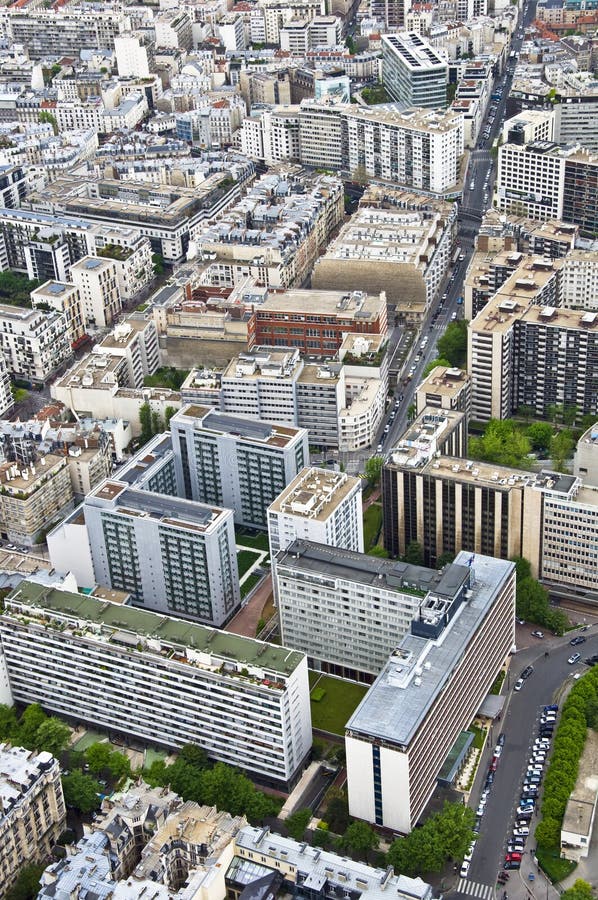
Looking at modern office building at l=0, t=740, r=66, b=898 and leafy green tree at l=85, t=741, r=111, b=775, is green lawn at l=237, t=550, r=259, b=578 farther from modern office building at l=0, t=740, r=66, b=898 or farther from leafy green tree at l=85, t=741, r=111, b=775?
modern office building at l=0, t=740, r=66, b=898

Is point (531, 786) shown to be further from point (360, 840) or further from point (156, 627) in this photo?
point (156, 627)

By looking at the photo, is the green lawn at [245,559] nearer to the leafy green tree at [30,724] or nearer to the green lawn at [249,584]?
the green lawn at [249,584]

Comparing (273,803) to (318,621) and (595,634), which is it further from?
(595,634)

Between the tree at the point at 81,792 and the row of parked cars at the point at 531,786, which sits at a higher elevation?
the tree at the point at 81,792

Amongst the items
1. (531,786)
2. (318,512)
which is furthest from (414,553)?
(531,786)

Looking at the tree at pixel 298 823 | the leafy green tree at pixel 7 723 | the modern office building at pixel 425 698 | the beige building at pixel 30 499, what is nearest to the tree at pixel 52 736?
the leafy green tree at pixel 7 723

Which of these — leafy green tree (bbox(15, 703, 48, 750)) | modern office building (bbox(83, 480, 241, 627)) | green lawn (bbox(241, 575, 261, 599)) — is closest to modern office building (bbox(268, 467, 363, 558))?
modern office building (bbox(83, 480, 241, 627))
